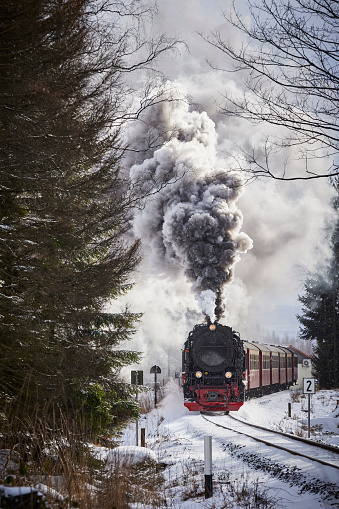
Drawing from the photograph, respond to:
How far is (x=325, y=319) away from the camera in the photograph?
2797 centimetres

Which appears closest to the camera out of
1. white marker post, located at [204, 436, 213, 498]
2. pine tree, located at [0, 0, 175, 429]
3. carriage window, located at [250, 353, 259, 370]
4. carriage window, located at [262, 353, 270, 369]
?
pine tree, located at [0, 0, 175, 429]

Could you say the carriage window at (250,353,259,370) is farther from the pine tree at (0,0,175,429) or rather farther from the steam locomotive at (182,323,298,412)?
the pine tree at (0,0,175,429)

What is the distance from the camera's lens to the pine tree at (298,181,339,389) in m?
27.2

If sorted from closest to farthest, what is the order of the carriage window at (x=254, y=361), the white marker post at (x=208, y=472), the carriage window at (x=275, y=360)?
the white marker post at (x=208, y=472) < the carriage window at (x=254, y=361) < the carriage window at (x=275, y=360)

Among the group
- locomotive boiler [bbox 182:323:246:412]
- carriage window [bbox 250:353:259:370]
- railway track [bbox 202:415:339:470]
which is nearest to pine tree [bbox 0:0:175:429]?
railway track [bbox 202:415:339:470]

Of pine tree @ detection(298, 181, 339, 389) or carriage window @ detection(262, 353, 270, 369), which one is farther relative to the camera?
pine tree @ detection(298, 181, 339, 389)

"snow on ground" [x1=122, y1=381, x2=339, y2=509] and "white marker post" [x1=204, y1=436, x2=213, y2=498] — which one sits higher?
"white marker post" [x1=204, y1=436, x2=213, y2=498]

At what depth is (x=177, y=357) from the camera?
277 feet

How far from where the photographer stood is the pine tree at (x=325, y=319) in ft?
89.2

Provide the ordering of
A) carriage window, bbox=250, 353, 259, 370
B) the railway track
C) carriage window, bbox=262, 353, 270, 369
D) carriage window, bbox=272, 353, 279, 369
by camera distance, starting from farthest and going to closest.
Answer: carriage window, bbox=272, 353, 279, 369
carriage window, bbox=262, 353, 270, 369
carriage window, bbox=250, 353, 259, 370
the railway track

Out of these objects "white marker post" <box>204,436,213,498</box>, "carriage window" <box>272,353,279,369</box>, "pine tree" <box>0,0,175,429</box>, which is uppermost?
"pine tree" <box>0,0,175,429</box>

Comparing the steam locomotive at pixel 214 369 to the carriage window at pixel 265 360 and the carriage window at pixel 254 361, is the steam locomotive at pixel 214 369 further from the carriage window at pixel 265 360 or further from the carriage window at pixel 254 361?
the carriage window at pixel 265 360

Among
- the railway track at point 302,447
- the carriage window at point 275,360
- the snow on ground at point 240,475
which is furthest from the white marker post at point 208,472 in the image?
the carriage window at point 275,360

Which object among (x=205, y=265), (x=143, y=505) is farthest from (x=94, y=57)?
(x=205, y=265)
